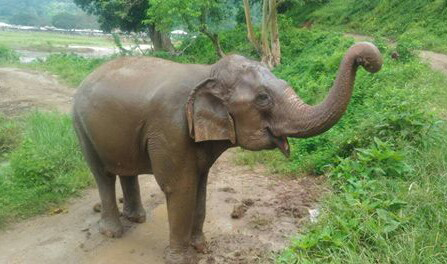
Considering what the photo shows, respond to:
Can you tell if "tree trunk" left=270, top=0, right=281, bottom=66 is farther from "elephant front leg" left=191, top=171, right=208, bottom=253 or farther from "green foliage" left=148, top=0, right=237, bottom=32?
"elephant front leg" left=191, top=171, right=208, bottom=253

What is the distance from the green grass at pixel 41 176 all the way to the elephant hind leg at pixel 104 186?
4.26 ft

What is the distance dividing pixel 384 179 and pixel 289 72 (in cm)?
829

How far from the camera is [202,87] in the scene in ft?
12.2

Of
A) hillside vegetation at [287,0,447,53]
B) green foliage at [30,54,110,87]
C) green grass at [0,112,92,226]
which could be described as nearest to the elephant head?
green grass at [0,112,92,226]

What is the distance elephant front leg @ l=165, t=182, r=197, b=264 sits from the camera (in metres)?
4.04

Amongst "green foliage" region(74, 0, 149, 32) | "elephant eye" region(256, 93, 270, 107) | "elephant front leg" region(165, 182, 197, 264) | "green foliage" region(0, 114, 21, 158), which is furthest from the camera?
"green foliage" region(74, 0, 149, 32)

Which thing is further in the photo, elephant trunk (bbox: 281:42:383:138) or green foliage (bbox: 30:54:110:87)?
green foliage (bbox: 30:54:110:87)

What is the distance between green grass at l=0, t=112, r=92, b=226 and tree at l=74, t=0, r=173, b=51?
1226cm

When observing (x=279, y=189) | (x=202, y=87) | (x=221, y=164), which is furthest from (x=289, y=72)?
(x=202, y=87)

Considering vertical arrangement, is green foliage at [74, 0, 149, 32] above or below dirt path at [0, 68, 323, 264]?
above

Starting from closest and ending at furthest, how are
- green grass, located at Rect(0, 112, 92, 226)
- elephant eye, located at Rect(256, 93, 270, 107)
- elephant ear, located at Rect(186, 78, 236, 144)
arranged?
elephant eye, located at Rect(256, 93, 270, 107) → elephant ear, located at Rect(186, 78, 236, 144) → green grass, located at Rect(0, 112, 92, 226)

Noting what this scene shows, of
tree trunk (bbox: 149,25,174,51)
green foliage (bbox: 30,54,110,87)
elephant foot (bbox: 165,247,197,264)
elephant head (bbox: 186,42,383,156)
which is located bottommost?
green foliage (bbox: 30,54,110,87)

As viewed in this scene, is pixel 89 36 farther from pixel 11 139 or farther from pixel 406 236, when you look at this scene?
pixel 406 236

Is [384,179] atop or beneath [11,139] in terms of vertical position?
atop
